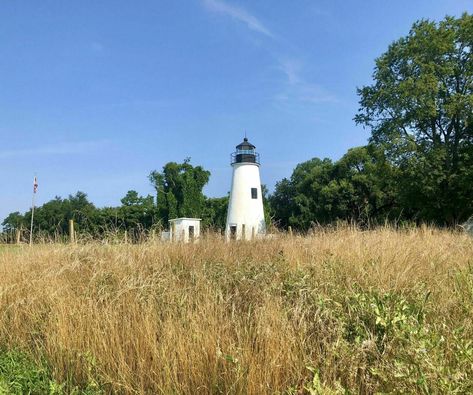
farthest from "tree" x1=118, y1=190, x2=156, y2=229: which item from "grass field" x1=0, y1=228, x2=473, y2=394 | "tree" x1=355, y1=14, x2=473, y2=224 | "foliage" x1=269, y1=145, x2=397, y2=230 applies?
"grass field" x1=0, y1=228, x2=473, y2=394

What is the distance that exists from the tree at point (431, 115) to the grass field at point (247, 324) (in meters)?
20.0

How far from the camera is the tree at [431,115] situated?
23.9 meters

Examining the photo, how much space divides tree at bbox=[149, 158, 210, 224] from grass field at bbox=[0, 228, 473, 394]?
35442mm

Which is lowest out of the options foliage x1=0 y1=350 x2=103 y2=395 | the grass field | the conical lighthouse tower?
foliage x1=0 y1=350 x2=103 y2=395

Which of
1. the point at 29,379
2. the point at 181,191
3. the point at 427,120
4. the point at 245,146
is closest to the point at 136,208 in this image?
the point at 181,191

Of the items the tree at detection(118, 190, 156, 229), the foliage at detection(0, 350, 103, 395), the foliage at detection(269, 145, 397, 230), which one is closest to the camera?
the foliage at detection(0, 350, 103, 395)

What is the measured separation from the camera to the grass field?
2.76m

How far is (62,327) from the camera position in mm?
4129

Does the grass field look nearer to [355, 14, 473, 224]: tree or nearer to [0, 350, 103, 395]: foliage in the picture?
[0, 350, 103, 395]: foliage

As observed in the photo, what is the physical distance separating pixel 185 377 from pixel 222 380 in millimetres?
307

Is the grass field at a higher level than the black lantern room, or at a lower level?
lower

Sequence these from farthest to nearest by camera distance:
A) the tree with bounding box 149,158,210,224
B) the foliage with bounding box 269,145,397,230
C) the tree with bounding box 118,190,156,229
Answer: the tree with bounding box 118,190,156,229 → the tree with bounding box 149,158,210,224 → the foliage with bounding box 269,145,397,230

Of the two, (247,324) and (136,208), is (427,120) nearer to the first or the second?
(247,324)

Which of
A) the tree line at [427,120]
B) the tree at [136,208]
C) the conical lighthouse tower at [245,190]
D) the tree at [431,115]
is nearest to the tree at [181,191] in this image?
the tree at [136,208]
